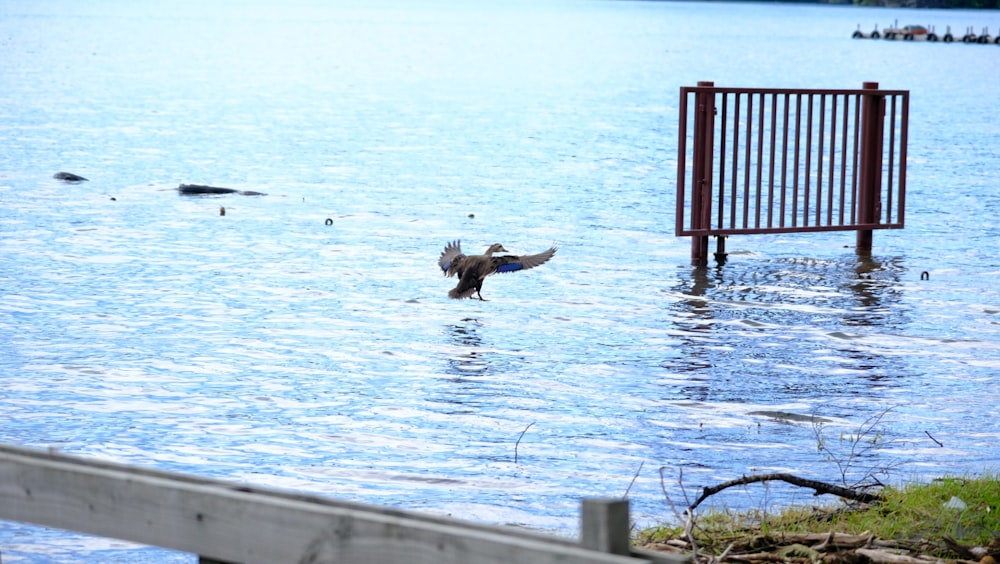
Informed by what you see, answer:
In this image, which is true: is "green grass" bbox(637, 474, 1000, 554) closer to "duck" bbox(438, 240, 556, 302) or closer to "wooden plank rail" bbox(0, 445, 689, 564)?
"wooden plank rail" bbox(0, 445, 689, 564)

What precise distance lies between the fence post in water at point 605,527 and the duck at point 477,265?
787 cm

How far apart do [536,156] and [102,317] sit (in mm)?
15771

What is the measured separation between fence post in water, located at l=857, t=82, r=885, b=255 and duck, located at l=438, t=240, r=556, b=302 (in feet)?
15.2

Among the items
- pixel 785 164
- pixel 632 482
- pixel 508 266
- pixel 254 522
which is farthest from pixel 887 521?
pixel 785 164

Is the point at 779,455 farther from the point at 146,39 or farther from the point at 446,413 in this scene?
the point at 146,39

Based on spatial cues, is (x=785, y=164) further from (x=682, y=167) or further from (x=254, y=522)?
(x=254, y=522)

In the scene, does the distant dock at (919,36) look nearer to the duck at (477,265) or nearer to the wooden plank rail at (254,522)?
the duck at (477,265)

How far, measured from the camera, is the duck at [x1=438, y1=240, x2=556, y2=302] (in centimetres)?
1127

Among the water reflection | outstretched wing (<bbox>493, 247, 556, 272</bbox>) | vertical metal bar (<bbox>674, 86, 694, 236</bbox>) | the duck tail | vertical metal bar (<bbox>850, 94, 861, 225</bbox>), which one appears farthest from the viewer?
vertical metal bar (<bbox>850, 94, 861, 225</bbox>)

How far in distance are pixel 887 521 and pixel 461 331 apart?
5173mm

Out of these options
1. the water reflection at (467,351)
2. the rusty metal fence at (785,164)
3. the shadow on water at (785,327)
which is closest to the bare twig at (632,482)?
the shadow on water at (785,327)

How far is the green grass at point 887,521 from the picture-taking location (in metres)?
5.77

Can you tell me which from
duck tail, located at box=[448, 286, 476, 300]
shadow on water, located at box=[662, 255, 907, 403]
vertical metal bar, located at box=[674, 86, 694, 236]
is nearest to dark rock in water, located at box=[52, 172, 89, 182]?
vertical metal bar, located at box=[674, 86, 694, 236]

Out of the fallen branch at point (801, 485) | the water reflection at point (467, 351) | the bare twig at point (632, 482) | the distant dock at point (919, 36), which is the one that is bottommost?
the bare twig at point (632, 482)
